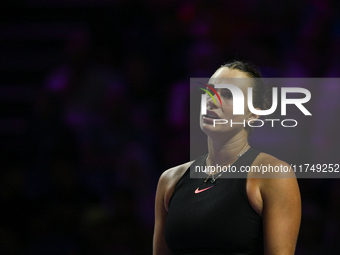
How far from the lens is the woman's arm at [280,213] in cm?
104

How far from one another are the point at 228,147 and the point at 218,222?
0.86ft

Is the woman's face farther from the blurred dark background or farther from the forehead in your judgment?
the blurred dark background

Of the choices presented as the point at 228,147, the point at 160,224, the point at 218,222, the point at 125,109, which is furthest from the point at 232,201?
the point at 125,109

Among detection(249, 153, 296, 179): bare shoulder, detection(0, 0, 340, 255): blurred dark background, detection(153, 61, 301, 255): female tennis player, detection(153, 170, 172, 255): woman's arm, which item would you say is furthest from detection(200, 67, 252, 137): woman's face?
detection(0, 0, 340, 255): blurred dark background

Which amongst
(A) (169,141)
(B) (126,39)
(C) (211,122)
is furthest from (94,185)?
(C) (211,122)

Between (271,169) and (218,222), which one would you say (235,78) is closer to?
(271,169)

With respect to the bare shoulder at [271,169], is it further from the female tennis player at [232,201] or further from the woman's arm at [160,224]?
the woman's arm at [160,224]

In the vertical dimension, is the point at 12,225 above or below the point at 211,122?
below

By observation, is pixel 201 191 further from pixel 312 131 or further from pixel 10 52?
pixel 10 52

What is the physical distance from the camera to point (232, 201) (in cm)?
111

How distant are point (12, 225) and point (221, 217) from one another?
1.75m

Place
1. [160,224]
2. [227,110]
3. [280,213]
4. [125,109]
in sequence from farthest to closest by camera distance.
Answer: [125,109] → [160,224] → [227,110] → [280,213]

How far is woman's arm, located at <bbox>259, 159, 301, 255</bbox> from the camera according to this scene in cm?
104

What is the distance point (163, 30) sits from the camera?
272 cm
